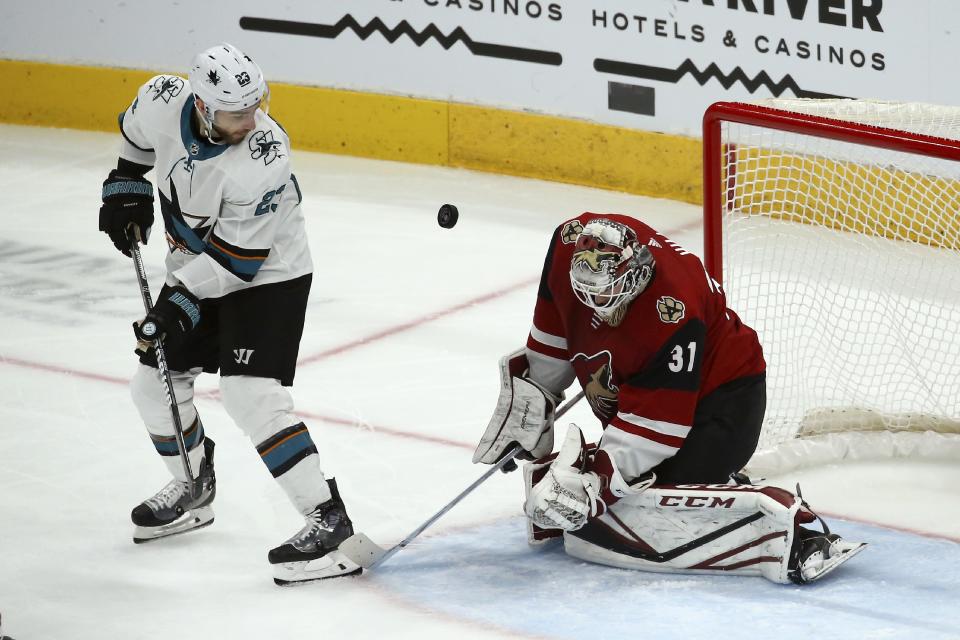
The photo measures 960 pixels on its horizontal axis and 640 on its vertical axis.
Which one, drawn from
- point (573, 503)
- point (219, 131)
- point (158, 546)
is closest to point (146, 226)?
point (219, 131)

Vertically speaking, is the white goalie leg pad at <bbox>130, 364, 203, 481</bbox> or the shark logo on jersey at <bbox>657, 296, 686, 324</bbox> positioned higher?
the shark logo on jersey at <bbox>657, 296, 686, 324</bbox>

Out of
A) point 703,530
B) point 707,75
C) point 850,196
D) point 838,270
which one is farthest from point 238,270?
point 707,75

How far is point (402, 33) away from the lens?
663 centimetres

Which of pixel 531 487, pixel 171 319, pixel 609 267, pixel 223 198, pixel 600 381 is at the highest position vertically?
pixel 223 198

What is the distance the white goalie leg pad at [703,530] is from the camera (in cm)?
321

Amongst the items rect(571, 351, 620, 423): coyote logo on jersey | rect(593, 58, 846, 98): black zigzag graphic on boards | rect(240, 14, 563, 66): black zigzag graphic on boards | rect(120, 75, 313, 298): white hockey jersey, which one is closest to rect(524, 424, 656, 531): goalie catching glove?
rect(571, 351, 620, 423): coyote logo on jersey

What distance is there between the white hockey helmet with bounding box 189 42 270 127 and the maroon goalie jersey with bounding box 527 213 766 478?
0.69 m

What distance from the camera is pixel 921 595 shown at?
3.21 m

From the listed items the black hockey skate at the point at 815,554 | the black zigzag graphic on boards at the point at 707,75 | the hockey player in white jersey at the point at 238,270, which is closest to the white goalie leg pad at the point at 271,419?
the hockey player in white jersey at the point at 238,270

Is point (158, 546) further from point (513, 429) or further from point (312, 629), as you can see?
point (513, 429)

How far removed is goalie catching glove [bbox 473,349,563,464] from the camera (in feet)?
11.2

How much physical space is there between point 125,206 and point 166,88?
0.32 meters

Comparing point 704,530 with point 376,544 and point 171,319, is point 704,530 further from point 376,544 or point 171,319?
point 171,319

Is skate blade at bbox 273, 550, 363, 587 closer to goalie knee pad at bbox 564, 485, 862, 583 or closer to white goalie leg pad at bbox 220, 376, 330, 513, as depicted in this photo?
white goalie leg pad at bbox 220, 376, 330, 513
